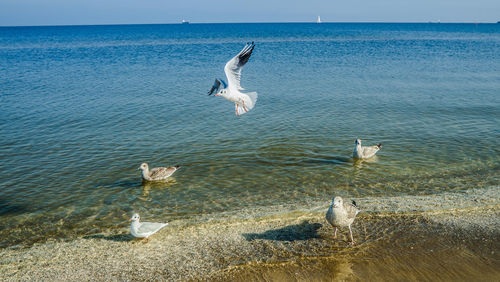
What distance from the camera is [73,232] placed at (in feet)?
27.9

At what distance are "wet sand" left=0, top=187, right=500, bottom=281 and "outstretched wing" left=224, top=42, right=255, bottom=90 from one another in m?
4.22

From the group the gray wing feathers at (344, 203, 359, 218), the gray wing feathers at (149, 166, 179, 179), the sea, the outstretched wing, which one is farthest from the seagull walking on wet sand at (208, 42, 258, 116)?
the gray wing feathers at (344, 203, 359, 218)

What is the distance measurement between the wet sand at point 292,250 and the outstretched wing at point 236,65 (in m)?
4.22

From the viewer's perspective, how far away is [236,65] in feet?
35.8

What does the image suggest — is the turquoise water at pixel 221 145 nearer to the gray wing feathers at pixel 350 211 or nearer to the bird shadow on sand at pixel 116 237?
the bird shadow on sand at pixel 116 237

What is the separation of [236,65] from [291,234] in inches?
206

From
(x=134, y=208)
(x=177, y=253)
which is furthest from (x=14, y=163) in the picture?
(x=177, y=253)

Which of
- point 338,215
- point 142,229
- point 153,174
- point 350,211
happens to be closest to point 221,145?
point 153,174

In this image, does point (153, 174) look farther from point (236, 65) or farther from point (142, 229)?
point (236, 65)

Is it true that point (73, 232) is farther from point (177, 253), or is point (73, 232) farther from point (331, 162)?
point (331, 162)

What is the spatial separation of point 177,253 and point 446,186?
7.51 metres

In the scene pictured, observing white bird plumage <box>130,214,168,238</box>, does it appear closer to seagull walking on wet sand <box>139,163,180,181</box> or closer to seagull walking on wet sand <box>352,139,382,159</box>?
seagull walking on wet sand <box>139,163,180,181</box>

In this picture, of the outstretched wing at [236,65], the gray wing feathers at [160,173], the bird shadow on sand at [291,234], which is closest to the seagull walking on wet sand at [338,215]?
the bird shadow on sand at [291,234]

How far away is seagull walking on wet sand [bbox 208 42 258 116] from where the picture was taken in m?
10.7
